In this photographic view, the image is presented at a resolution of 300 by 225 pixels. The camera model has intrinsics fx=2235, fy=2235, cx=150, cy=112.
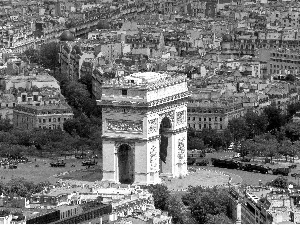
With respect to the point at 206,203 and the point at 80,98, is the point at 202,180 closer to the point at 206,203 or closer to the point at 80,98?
the point at 206,203

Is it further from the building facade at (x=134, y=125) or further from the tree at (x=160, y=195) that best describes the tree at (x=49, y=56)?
the tree at (x=160, y=195)

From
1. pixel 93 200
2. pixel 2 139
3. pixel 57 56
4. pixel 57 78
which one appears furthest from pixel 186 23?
pixel 93 200

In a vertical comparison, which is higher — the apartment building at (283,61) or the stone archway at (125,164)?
the stone archway at (125,164)

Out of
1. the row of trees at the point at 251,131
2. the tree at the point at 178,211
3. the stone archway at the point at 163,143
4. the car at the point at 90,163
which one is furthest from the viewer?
the row of trees at the point at 251,131

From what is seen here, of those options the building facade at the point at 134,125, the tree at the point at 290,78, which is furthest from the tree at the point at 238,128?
the tree at the point at 290,78

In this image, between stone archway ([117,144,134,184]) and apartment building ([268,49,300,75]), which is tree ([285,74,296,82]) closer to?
apartment building ([268,49,300,75])

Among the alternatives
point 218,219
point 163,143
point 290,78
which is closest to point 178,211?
point 218,219
